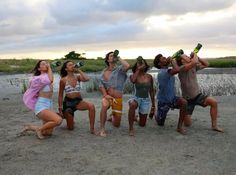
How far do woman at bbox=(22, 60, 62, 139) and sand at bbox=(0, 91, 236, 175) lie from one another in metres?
0.22

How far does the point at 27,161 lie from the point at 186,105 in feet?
10.2

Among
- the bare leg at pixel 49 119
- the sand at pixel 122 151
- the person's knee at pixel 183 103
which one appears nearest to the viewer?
the sand at pixel 122 151

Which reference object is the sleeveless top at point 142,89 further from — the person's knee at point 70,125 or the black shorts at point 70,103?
the person's knee at point 70,125

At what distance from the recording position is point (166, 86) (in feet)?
28.4

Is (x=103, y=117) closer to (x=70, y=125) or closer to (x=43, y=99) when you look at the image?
(x=70, y=125)

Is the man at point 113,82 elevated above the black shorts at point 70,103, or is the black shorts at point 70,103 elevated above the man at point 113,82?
the man at point 113,82

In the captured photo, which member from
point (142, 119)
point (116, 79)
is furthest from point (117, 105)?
point (142, 119)

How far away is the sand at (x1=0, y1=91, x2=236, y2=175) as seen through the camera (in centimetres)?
647

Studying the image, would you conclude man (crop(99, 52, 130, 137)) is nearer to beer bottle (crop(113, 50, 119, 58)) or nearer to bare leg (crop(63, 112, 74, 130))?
beer bottle (crop(113, 50, 119, 58))

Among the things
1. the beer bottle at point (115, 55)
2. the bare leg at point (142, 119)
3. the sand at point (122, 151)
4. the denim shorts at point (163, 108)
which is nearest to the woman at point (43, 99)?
the sand at point (122, 151)

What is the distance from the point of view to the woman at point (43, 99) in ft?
26.1

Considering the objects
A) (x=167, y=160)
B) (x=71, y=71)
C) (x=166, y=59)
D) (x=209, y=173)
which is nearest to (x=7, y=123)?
(x=71, y=71)

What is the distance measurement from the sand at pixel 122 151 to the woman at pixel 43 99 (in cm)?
22

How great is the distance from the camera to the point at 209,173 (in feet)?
20.6
